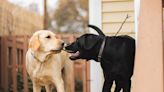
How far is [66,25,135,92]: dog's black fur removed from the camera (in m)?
4.26

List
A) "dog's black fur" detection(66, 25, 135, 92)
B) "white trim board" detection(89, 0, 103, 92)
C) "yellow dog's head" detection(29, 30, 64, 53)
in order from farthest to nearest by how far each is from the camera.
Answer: "white trim board" detection(89, 0, 103, 92) < "yellow dog's head" detection(29, 30, 64, 53) < "dog's black fur" detection(66, 25, 135, 92)

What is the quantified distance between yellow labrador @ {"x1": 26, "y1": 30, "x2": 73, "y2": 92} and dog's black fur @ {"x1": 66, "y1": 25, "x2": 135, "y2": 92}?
412 mm

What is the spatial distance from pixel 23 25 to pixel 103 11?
181 cm

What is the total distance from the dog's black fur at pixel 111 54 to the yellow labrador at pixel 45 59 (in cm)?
41

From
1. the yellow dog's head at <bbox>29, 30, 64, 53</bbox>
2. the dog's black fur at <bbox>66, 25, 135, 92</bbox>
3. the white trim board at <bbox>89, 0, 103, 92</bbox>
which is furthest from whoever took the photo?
the white trim board at <bbox>89, 0, 103, 92</bbox>

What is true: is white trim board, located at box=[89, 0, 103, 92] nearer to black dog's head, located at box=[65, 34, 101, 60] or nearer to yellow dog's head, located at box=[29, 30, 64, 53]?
yellow dog's head, located at box=[29, 30, 64, 53]

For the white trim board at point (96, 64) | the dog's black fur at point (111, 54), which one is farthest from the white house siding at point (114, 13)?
the dog's black fur at point (111, 54)

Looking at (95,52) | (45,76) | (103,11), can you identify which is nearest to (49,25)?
(103,11)

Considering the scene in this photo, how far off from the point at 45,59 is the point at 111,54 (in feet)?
2.76

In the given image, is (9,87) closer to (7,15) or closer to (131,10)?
(7,15)

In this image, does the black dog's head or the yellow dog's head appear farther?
the yellow dog's head

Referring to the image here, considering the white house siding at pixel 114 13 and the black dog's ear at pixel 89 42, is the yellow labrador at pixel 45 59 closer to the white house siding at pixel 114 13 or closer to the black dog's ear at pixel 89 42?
the black dog's ear at pixel 89 42

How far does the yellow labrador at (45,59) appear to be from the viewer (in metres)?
4.70

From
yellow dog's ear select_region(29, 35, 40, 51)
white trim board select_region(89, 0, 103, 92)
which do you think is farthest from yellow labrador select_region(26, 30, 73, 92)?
white trim board select_region(89, 0, 103, 92)
